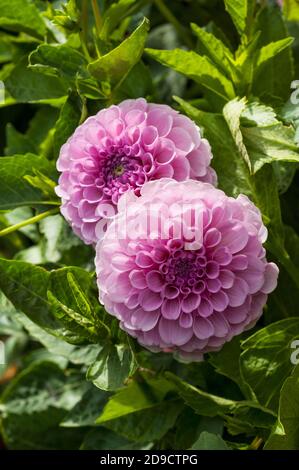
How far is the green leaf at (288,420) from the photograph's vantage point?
0.77 metres

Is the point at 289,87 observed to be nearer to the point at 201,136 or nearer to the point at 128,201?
the point at 201,136

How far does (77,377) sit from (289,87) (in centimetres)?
45

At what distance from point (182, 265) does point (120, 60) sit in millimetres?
208

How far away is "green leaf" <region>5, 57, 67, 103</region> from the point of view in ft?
3.14

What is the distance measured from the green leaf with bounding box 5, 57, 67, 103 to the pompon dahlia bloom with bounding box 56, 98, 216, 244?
0.53ft

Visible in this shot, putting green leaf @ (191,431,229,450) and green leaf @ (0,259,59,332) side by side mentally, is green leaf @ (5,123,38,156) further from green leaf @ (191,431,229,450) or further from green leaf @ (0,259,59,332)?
green leaf @ (191,431,229,450)

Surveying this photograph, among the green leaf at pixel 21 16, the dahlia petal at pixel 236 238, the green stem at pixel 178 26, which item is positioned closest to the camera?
the dahlia petal at pixel 236 238

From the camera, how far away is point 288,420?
0.79 metres

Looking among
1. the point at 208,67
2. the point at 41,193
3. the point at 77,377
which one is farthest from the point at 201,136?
the point at 77,377

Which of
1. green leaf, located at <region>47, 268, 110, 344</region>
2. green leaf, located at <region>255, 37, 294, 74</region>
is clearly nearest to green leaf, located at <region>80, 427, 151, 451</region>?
green leaf, located at <region>47, 268, 110, 344</region>

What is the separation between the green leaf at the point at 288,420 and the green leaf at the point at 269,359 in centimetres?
3

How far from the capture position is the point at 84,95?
34.2 inches

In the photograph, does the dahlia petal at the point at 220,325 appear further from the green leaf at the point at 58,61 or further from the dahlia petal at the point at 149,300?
the green leaf at the point at 58,61

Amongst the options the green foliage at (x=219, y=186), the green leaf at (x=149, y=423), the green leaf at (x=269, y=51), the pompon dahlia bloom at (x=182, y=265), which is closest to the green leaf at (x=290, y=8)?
the green foliage at (x=219, y=186)
